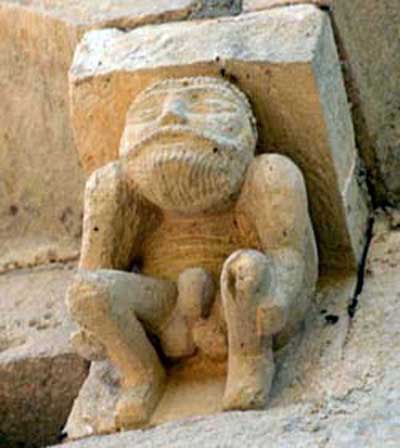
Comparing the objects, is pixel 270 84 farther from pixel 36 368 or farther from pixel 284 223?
pixel 36 368

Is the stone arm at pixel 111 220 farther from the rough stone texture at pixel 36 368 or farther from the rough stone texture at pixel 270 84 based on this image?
the rough stone texture at pixel 36 368

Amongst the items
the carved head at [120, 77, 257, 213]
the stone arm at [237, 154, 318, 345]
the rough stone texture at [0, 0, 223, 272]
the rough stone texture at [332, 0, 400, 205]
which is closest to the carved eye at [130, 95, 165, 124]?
the carved head at [120, 77, 257, 213]

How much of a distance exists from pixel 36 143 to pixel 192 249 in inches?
27.8

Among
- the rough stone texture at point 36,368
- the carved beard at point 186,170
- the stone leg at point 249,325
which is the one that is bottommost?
the rough stone texture at point 36,368

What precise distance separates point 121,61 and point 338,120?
0.39 metres

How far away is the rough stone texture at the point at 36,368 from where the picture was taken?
2.70 m

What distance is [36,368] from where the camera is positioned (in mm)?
2699

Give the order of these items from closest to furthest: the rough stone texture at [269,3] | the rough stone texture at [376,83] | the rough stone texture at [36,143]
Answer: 1. the rough stone texture at [269,3]
2. the rough stone texture at [376,83]
3. the rough stone texture at [36,143]

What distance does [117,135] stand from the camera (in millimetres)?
2574

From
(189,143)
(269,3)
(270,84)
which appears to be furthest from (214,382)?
(269,3)

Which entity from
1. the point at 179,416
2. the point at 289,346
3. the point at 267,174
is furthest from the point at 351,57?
the point at 179,416

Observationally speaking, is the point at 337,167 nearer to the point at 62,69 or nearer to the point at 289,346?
the point at 289,346

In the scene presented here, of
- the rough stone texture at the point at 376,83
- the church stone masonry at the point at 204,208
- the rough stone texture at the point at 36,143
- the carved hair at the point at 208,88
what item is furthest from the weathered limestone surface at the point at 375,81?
the rough stone texture at the point at 36,143

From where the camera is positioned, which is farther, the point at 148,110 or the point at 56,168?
the point at 56,168
